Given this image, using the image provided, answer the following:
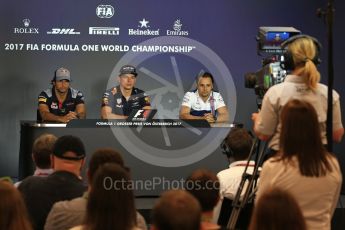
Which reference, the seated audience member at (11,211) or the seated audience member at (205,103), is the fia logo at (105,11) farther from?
the seated audience member at (11,211)

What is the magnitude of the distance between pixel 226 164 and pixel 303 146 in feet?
10.6

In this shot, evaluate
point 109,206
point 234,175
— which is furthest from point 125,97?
point 109,206

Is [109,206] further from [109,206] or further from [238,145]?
[238,145]

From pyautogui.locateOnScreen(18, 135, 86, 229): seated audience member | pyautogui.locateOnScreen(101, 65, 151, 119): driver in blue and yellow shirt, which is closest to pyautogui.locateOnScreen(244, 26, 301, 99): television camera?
pyautogui.locateOnScreen(18, 135, 86, 229): seated audience member

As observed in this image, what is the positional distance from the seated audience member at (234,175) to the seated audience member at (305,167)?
3.16 ft

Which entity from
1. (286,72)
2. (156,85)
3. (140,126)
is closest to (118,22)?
(156,85)

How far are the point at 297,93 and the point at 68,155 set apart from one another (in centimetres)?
117

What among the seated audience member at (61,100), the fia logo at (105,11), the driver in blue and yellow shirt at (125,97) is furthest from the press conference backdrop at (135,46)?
the seated audience member at (61,100)

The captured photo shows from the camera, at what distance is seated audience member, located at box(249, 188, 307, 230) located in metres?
2.26

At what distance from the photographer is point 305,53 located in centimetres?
335

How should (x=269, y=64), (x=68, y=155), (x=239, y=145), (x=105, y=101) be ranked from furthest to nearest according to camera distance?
(x=105, y=101), (x=239, y=145), (x=269, y=64), (x=68, y=155)

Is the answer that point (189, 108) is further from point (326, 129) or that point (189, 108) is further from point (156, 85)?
point (326, 129)

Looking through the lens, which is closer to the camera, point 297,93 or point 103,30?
point 297,93

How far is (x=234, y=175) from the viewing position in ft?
13.1
